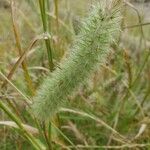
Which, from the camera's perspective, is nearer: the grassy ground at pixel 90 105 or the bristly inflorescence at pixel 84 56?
the bristly inflorescence at pixel 84 56

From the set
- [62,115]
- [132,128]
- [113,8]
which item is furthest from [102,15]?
[132,128]

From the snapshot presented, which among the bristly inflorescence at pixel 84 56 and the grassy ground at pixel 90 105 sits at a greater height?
the bristly inflorescence at pixel 84 56

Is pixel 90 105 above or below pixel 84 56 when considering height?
below

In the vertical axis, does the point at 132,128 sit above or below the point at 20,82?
below

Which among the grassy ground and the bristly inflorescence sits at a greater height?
the bristly inflorescence

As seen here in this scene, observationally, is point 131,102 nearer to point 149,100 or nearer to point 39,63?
point 149,100

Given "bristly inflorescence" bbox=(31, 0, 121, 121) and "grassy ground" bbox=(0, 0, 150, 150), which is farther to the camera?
"grassy ground" bbox=(0, 0, 150, 150)

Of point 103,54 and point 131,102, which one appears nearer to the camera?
point 103,54

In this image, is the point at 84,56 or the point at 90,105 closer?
the point at 84,56
